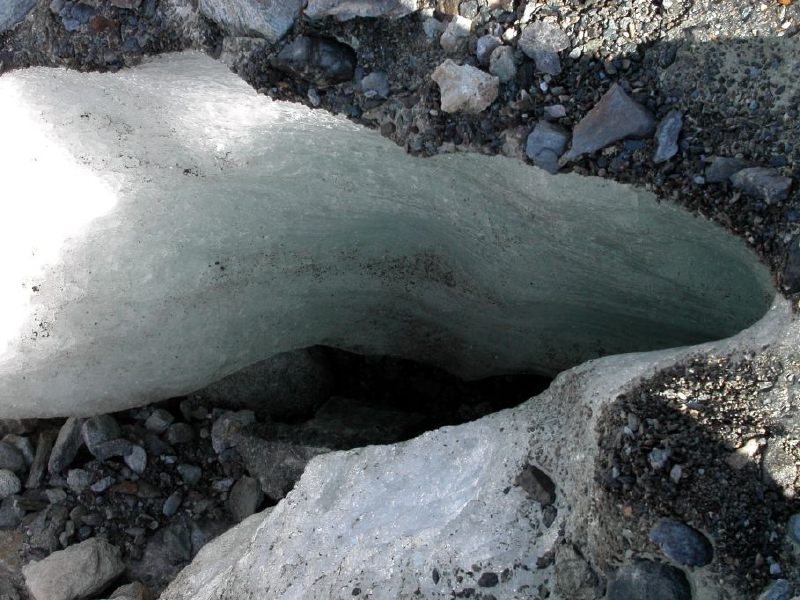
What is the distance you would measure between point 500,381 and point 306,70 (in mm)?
1239

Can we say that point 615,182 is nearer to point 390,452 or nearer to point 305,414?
point 390,452

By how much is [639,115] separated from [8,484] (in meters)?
2.04

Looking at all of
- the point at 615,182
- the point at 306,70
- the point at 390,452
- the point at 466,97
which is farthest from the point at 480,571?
the point at 306,70

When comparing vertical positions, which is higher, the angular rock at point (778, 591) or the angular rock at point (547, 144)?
the angular rock at point (547, 144)

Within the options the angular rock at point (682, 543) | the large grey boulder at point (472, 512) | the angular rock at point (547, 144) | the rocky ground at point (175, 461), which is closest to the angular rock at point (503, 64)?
the angular rock at point (547, 144)

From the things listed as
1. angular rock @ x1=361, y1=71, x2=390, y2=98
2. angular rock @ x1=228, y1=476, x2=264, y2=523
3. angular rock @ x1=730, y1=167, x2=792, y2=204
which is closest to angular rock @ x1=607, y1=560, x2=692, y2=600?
angular rock @ x1=730, y1=167, x2=792, y2=204

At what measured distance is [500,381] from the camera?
2420 mm

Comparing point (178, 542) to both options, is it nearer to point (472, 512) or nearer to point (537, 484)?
point (472, 512)

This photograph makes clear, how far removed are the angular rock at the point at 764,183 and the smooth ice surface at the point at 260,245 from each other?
11 cm

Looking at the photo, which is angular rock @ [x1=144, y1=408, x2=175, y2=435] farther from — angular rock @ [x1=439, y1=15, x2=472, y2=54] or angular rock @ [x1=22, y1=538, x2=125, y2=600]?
angular rock @ [x1=439, y1=15, x2=472, y2=54]

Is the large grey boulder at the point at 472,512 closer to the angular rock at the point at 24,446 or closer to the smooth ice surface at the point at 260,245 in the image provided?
the smooth ice surface at the point at 260,245

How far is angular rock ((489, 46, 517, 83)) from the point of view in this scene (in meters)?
1.48

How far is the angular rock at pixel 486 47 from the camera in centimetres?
149

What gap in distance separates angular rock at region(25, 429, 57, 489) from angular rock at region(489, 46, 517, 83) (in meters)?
1.77
